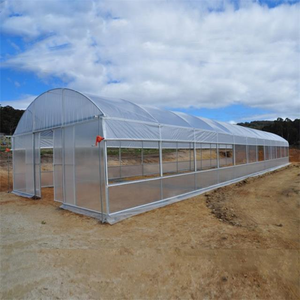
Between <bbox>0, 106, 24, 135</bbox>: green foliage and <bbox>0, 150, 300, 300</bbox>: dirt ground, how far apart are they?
1460 inches

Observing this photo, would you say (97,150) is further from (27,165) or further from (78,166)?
(27,165)

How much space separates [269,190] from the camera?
386 inches

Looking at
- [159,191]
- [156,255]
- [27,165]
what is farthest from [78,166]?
[27,165]

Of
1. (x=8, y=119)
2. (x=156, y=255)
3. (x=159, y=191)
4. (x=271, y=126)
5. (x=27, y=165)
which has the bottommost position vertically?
(x=156, y=255)

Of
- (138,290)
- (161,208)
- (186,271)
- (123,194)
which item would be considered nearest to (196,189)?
(161,208)

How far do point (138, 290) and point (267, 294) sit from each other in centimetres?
Answer: 147

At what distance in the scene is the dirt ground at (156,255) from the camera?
10.1 feet

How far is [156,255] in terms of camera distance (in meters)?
4.00

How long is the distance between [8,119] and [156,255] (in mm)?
42699

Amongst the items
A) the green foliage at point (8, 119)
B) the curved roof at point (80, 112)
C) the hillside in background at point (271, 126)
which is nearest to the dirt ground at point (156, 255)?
the curved roof at point (80, 112)

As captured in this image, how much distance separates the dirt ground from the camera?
3.09m

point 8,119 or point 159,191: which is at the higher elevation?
point 8,119

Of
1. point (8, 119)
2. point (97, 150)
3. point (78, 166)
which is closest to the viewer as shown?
point (97, 150)

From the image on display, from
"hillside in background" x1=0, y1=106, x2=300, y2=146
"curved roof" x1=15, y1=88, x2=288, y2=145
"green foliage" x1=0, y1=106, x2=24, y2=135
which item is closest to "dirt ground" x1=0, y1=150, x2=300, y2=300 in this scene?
"curved roof" x1=15, y1=88, x2=288, y2=145
